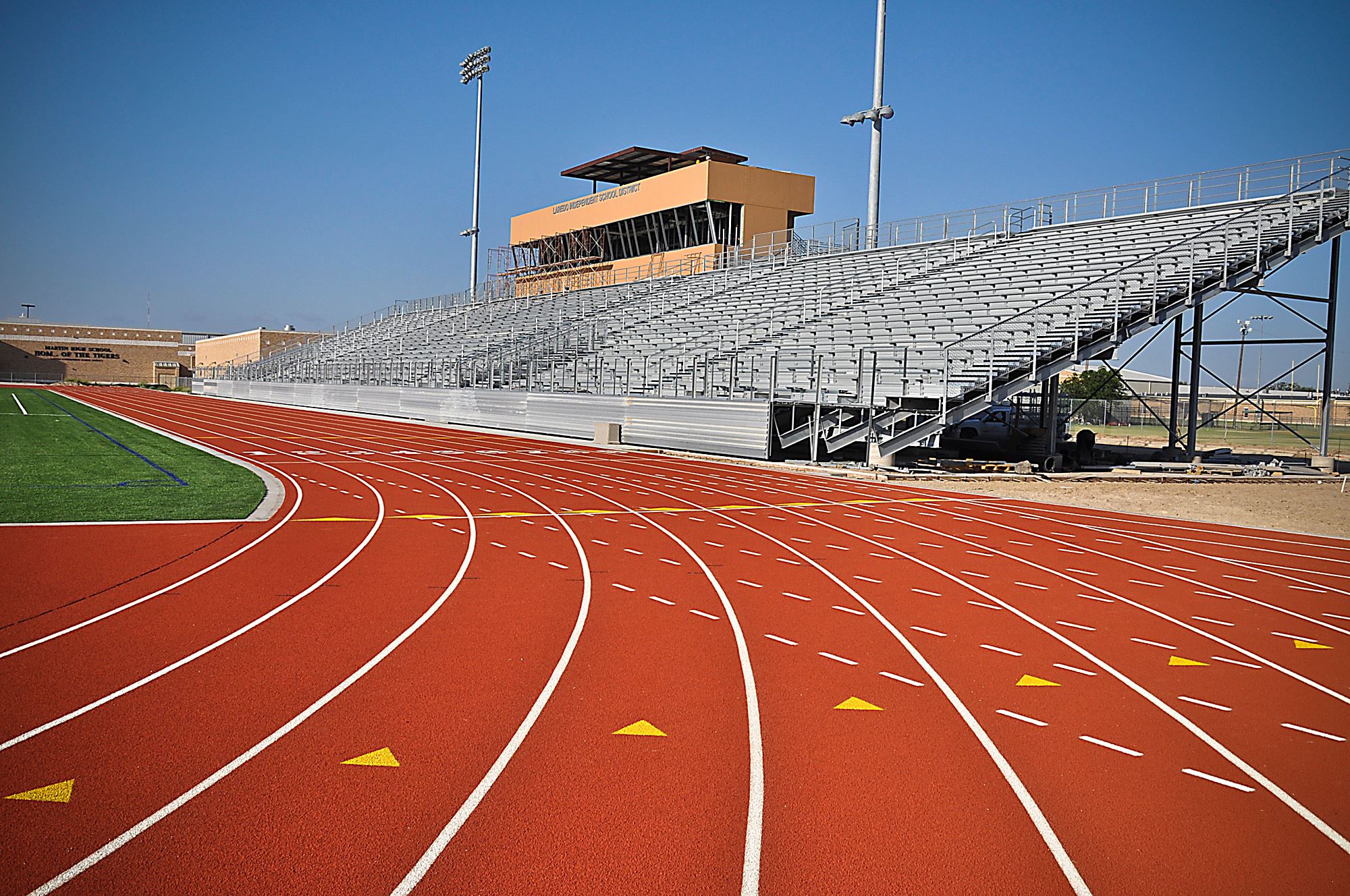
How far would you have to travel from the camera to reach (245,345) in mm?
83375

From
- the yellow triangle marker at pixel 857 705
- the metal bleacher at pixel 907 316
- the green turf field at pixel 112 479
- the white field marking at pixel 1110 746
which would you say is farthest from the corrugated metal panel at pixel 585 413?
the white field marking at pixel 1110 746

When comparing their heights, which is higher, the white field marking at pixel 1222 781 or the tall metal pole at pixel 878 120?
the tall metal pole at pixel 878 120

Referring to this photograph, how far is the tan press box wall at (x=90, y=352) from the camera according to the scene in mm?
89500

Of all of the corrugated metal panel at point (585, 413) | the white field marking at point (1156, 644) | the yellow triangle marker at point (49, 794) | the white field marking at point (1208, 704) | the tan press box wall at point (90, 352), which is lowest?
the yellow triangle marker at point (49, 794)

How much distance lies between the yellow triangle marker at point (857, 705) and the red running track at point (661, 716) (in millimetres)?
40

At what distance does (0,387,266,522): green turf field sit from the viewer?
1115 centimetres

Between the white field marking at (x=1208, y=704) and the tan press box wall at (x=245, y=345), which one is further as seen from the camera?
the tan press box wall at (x=245, y=345)

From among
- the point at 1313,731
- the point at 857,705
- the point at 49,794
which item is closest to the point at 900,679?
the point at 857,705

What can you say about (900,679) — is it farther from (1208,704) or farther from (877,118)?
(877,118)

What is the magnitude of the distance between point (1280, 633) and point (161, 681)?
7355 mm

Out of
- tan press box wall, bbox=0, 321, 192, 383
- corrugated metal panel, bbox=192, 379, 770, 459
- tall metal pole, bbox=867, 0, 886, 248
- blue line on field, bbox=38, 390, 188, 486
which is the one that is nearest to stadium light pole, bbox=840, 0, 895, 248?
tall metal pole, bbox=867, 0, 886, 248

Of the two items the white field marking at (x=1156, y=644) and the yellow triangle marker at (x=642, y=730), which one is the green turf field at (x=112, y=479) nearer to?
the yellow triangle marker at (x=642, y=730)

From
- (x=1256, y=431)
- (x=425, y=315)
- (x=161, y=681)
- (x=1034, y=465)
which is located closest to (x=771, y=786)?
(x=161, y=681)

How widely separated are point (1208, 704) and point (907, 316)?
65.5 ft
